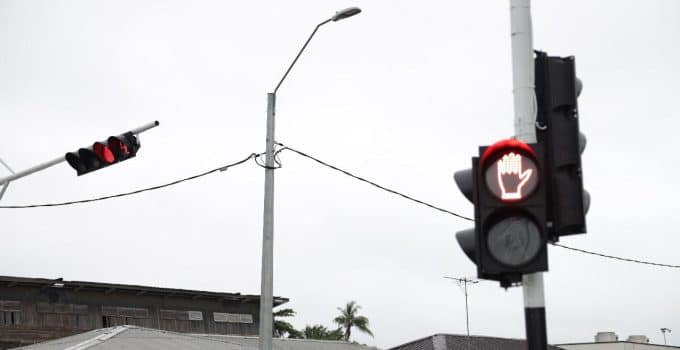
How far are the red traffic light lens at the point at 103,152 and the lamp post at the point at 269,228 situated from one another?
2697 mm

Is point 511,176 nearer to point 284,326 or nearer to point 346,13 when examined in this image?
point 346,13

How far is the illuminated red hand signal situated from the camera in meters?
5.70

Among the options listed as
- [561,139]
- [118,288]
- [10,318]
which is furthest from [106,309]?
[561,139]

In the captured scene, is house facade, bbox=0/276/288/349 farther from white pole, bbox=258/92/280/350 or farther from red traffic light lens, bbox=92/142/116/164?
white pole, bbox=258/92/280/350

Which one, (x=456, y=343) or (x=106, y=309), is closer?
(x=106, y=309)

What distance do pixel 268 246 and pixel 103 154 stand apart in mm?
3307

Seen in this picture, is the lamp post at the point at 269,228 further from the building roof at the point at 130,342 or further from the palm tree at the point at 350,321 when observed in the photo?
the palm tree at the point at 350,321

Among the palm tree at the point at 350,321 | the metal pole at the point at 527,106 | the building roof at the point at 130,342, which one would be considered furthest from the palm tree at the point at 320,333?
the metal pole at the point at 527,106

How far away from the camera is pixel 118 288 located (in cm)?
4584

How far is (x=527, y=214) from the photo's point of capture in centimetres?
570

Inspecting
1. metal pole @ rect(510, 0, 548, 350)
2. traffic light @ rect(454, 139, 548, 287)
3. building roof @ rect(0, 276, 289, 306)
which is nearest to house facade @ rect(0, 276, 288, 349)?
building roof @ rect(0, 276, 289, 306)

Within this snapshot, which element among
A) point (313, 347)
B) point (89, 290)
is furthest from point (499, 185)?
point (89, 290)

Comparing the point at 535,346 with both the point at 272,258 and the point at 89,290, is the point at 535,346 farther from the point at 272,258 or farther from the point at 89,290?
the point at 89,290

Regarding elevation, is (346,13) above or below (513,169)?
above
